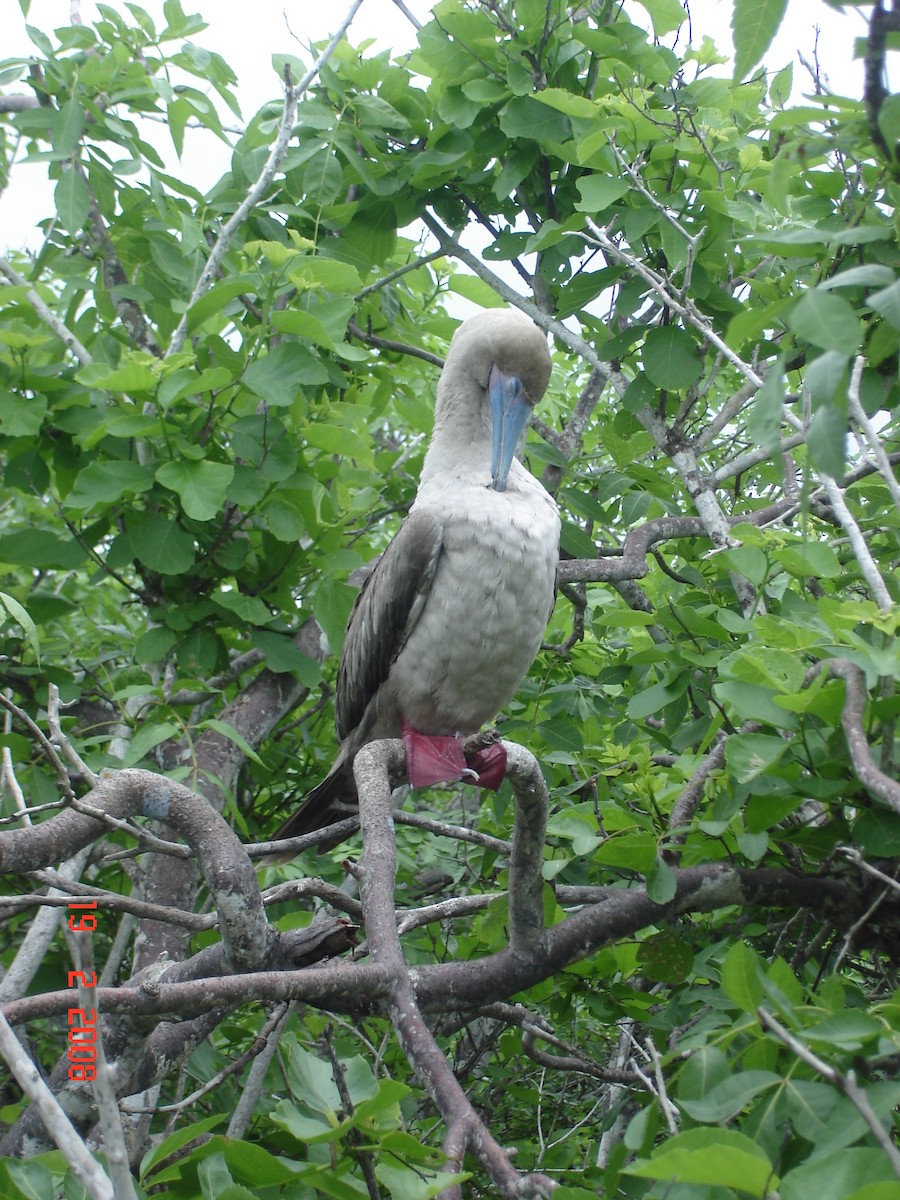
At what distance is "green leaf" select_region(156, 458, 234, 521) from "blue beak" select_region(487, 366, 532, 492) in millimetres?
801

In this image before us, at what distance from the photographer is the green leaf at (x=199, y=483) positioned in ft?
9.98

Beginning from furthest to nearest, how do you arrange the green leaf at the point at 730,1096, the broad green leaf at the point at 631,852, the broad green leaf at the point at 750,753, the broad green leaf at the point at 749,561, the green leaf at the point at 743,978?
1. the broad green leaf at the point at 749,561
2. the broad green leaf at the point at 631,852
3. the broad green leaf at the point at 750,753
4. the green leaf at the point at 743,978
5. the green leaf at the point at 730,1096

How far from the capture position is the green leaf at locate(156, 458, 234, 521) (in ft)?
9.98

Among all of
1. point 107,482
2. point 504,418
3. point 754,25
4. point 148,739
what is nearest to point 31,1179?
point 148,739

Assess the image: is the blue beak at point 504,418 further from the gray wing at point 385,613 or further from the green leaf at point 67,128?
the green leaf at point 67,128

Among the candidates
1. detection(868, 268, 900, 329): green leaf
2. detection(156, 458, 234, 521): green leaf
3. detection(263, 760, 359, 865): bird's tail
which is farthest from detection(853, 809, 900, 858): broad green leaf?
detection(156, 458, 234, 521): green leaf

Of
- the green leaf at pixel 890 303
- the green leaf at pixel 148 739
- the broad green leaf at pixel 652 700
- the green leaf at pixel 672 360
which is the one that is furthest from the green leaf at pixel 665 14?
the green leaf at pixel 148 739

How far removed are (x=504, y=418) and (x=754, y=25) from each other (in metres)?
1.88

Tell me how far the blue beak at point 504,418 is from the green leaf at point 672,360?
38cm

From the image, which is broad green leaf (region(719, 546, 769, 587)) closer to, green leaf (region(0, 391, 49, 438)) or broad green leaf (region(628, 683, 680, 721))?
broad green leaf (region(628, 683, 680, 721))

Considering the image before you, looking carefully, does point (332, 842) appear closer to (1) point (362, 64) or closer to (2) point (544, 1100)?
(2) point (544, 1100)

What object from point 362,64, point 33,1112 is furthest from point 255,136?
point 33,1112

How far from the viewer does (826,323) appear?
114 centimetres

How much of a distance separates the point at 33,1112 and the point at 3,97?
139 inches
